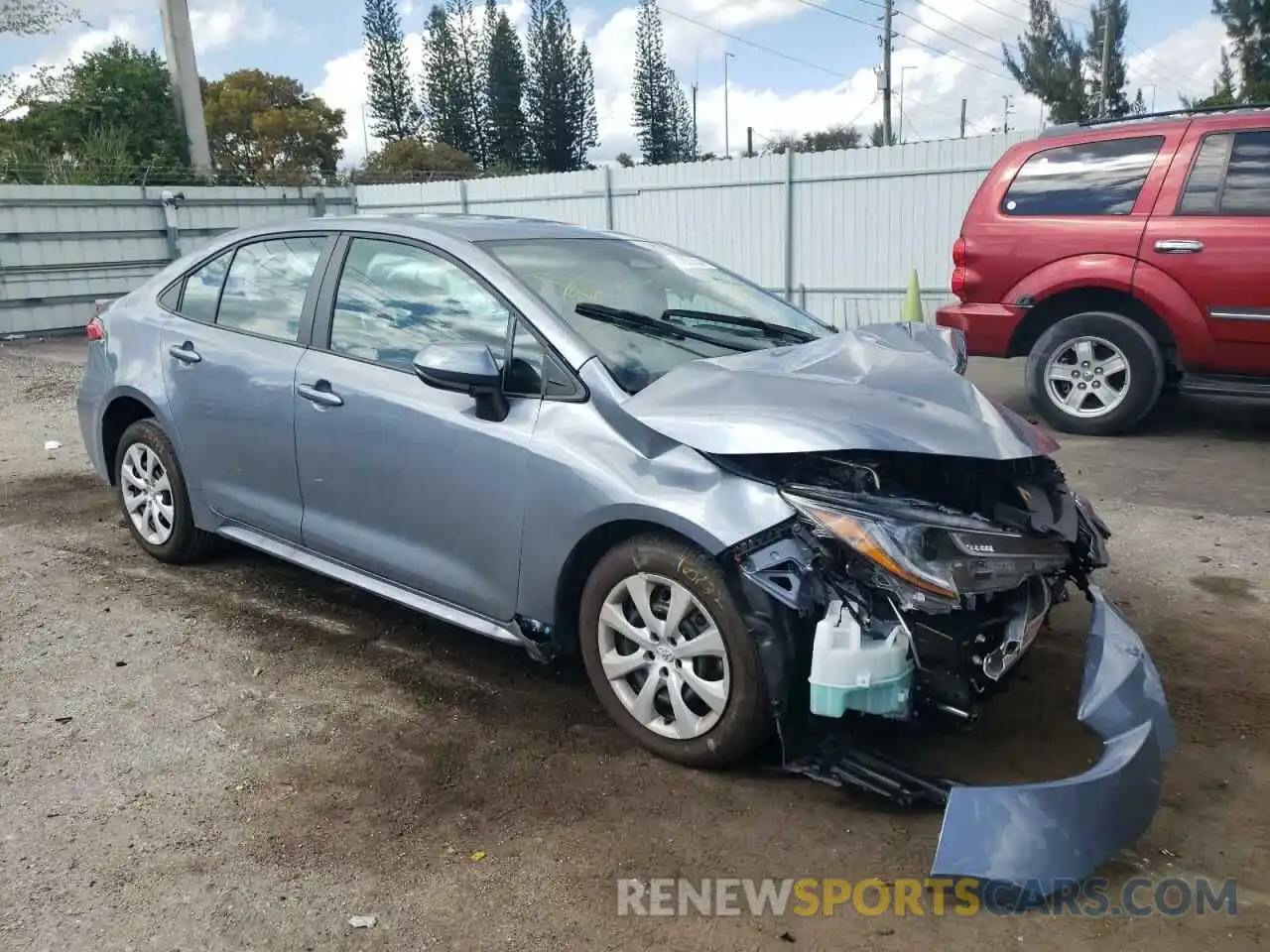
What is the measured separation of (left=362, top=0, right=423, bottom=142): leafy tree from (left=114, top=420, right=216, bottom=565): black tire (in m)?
61.4

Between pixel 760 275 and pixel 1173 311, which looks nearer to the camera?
pixel 1173 311

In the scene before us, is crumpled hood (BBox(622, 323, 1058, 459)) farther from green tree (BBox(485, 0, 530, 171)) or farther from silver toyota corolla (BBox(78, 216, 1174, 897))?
green tree (BBox(485, 0, 530, 171))

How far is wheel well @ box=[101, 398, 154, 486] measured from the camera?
4.89m

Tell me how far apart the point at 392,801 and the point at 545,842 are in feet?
1.62

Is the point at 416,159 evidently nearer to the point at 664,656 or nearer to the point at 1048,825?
the point at 664,656

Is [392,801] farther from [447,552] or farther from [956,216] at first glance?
[956,216]

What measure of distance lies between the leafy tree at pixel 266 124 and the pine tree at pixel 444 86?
1036 centimetres

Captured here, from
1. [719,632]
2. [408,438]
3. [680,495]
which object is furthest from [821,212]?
[719,632]

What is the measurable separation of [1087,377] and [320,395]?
217 inches

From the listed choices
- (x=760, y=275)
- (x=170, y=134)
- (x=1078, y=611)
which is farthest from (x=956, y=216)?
(x=170, y=134)

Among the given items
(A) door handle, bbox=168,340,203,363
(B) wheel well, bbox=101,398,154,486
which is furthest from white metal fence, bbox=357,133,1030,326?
(A) door handle, bbox=168,340,203,363

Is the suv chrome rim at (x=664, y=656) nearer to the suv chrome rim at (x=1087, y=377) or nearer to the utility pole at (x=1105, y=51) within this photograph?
the suv chrome rim at (x=1087, y=377)

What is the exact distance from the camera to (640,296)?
3795 millimetres

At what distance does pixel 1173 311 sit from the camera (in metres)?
6.81
